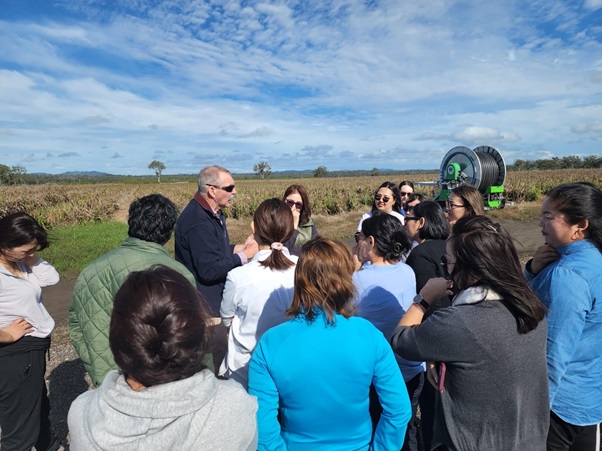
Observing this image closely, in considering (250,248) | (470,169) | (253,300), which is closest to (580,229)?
(253,300)

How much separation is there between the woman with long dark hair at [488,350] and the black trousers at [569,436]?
1.21 ft

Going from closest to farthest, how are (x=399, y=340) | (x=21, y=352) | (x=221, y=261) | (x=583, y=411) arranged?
(x=399, y=340)
(x=583, y=411)
(x=21, y=352)
(x=221, y=261)

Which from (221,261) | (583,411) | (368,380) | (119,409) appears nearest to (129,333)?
(119,409)

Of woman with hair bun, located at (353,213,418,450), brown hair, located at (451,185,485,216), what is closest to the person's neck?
woman with hair bun, located at (353,213,418,450)

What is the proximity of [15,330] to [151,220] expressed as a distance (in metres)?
1.24

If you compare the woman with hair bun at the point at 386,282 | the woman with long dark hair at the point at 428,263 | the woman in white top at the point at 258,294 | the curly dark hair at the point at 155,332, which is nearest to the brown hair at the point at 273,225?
the woman in white top at the point at 258,294

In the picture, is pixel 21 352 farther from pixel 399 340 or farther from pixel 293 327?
pixel 399 340

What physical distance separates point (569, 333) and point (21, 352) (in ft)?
11.3

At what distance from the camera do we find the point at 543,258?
7.09 ft

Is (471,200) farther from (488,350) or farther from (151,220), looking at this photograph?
(151,220)

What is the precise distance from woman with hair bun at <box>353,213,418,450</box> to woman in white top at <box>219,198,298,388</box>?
19.5 inches

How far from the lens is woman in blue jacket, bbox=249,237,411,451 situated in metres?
1.62

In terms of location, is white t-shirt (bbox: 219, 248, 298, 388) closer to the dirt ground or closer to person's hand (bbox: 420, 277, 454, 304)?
person's hand (bbox: 420, 277, 454, 304)

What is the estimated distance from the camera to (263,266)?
230 cm
